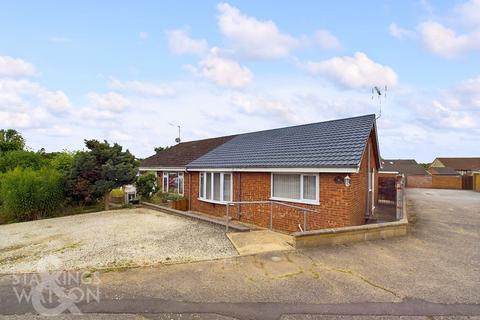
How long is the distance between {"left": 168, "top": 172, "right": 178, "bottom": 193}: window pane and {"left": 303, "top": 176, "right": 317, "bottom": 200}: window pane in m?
10.6

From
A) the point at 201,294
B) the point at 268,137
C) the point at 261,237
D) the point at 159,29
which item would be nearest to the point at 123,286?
the point at 201,294

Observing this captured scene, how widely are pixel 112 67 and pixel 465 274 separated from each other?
14.6 meters

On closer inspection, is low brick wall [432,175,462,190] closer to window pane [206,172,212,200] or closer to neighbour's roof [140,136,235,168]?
neighbour's roof [140,136,235,168]

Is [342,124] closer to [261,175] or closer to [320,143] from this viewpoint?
[320,143]

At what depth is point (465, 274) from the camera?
598 centimetres

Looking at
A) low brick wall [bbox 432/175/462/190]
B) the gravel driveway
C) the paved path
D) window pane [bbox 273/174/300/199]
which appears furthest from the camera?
low brick wall [bbox 432/175/462/190]

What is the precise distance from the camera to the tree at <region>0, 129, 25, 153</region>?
88.6ft

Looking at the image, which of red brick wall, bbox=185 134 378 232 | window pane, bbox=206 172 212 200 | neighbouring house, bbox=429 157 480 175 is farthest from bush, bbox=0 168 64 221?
neighbouring house, bbox=429 157 480 175

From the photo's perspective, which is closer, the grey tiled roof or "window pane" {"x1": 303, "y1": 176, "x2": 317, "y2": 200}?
the grey tiled roof

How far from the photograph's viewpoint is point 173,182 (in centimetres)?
1998

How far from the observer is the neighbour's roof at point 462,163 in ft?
219

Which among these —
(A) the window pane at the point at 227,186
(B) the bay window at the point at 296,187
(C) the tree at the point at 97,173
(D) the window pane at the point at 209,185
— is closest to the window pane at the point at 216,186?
(D) the window pane at the point at 209,185

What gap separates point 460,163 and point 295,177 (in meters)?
75.7

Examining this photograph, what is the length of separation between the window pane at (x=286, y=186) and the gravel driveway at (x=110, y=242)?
3.10m
